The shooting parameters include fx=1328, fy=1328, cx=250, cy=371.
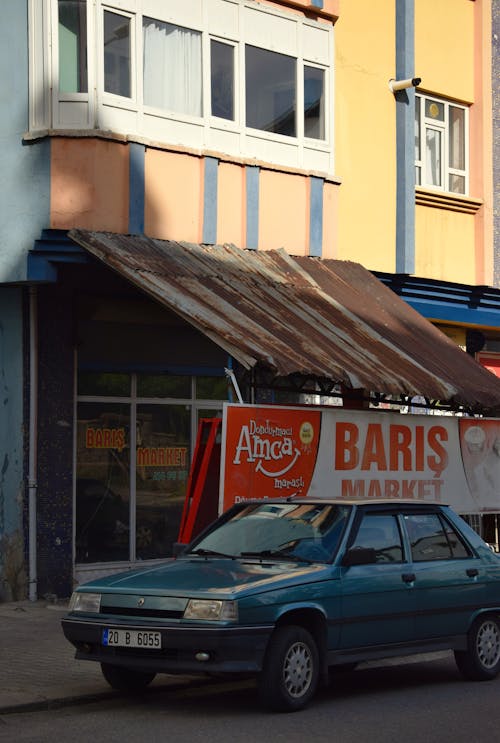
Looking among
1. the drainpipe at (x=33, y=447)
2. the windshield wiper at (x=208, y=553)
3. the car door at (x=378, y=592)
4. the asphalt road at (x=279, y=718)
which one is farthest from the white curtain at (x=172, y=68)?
the asphalt road at (x=279, y=718)

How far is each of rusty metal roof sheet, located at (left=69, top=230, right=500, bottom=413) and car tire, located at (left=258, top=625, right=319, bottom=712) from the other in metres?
4.26

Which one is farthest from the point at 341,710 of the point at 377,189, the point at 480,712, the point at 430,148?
the point at 430,148

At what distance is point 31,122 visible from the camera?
597 inches

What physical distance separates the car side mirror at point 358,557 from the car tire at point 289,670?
68 centimetres

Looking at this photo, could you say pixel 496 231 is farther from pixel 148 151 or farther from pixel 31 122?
pixel 31 122

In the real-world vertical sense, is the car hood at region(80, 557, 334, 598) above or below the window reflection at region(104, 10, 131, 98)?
below

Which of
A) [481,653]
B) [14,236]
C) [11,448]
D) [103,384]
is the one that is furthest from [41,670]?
[103,384]

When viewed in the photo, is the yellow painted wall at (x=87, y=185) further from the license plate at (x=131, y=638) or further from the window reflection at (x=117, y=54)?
the license plate at (x=131, y=638)

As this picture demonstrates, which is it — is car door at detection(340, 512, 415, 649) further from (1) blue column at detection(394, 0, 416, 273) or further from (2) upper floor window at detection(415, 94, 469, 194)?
(2) upper floor window at detection(415, 94, 469, 194)

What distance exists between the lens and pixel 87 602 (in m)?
9.23

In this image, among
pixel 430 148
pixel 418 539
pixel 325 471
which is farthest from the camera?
pixel 430 148

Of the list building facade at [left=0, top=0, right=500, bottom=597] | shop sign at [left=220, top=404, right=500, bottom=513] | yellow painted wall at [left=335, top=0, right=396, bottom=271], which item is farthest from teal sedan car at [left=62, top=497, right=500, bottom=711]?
yellow painted wall at [left=335, top=0, right=396, bottom=271]

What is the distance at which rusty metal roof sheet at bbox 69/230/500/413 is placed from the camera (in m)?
13.4

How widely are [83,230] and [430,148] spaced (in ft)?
24.3
